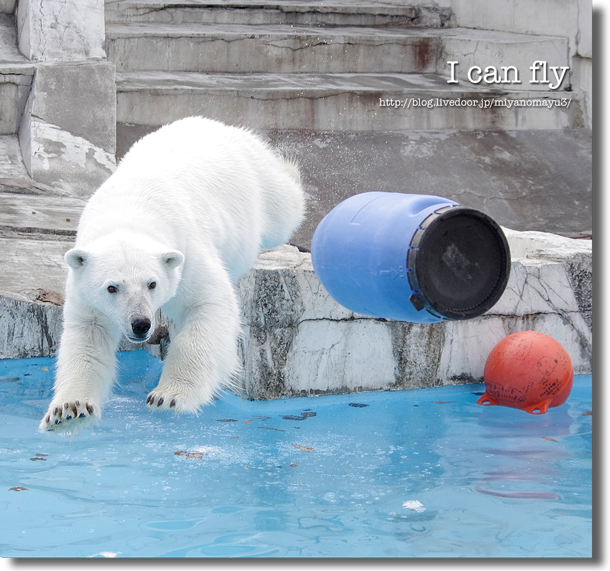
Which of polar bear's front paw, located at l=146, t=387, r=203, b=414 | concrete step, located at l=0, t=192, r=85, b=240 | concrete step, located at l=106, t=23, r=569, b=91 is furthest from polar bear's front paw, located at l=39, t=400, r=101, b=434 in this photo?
concrete step, located at l=106, t=23, r=569, b=91

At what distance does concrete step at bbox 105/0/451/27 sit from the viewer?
9.57 m

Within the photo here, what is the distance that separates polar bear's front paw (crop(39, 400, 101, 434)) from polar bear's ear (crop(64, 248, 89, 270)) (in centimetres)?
54

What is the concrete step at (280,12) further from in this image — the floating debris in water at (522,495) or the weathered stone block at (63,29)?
the floating debris in water at (522,495)

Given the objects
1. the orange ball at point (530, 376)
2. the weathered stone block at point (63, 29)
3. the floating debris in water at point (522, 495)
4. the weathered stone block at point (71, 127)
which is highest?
the weathered stone block at point (63, 29)

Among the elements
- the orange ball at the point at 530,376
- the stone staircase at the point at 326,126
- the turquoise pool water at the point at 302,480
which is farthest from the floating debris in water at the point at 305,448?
the orange ball at the point at 530,376

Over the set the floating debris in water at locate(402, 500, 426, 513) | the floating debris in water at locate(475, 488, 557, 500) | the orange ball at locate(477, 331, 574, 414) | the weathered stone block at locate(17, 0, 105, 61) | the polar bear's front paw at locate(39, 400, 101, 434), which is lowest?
the floating debris in water at locate(402, 500, 426, 513)

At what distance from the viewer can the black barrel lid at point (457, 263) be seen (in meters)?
2.98

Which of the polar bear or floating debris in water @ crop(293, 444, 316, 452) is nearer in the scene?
the polar bear

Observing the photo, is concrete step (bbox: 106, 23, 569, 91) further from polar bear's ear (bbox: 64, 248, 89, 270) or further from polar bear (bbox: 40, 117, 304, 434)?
polar bear's ear (bbox: 64, 248, 89, 270)

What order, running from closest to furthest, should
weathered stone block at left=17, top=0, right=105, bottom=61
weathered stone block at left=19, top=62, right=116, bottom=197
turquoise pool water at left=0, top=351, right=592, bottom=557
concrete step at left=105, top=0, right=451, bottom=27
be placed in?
turquoise pool water at left=0, top=351, right=592, bottom=557, weathered stone block at left=19, top=62, right=116, bottom=197, weathered stone block at left=17, top=0, right=105, bottom=61, concrete step at left=105, top=0, right=451, bottom=27

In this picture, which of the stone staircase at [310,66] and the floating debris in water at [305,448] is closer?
the floating debris in water at [305,448]

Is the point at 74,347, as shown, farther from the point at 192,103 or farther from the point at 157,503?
the point at 192,103

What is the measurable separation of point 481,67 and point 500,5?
4.21 feet

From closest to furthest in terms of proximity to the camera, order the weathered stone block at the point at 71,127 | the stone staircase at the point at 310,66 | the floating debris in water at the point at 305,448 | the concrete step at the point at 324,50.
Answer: the floating debris in water at the point at 305,448, the weathered stone block at the point at 71,127, the stone staircase at the point at 310,66, the concrete step at the point at 324,50
